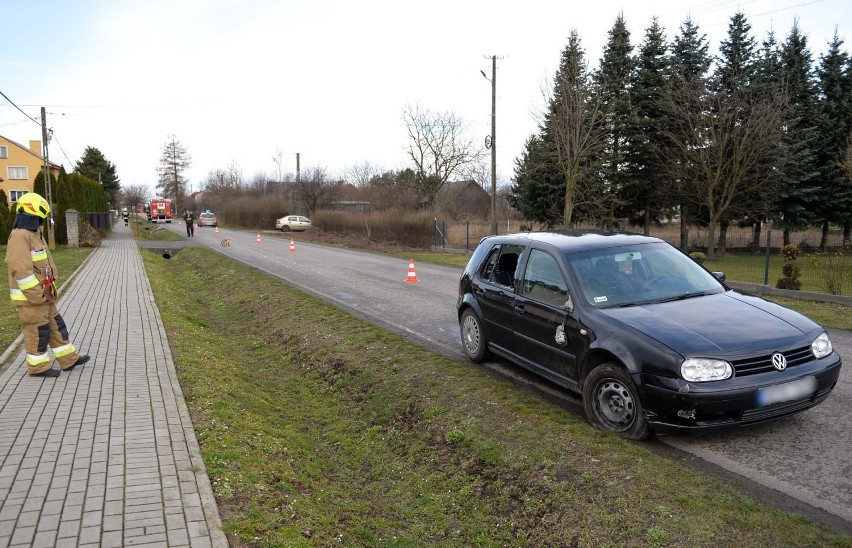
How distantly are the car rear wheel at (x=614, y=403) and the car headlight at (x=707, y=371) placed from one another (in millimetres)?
450

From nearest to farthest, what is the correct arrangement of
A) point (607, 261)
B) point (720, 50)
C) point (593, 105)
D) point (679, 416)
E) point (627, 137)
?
point (679, 416)
point (607, 261)
point (593, 105)
point (627, 137)
point (720, 50)

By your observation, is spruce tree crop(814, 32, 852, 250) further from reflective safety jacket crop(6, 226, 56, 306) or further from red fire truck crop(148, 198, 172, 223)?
red fire truck crop(148, 198, 172, 223)

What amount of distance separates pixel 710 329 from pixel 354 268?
52.8 feet

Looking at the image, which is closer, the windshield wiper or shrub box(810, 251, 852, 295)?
the windshield wiper

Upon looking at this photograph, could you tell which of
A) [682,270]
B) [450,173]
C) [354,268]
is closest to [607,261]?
[682,270]

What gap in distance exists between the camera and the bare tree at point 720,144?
26312 millimetres

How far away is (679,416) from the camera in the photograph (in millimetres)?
4293

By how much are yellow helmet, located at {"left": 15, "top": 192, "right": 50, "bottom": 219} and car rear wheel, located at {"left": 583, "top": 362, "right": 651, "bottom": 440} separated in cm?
585

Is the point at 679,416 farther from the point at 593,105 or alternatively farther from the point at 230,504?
the point at 593,105

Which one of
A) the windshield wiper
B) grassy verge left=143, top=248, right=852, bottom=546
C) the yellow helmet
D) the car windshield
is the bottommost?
grassy verge left=143, top=248, right=852, bottom=546

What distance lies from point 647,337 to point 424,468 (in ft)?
6.80

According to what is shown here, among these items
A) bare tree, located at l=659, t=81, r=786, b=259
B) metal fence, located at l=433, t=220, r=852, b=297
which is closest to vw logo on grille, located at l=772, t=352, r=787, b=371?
metal fence, located at l=433, t=220, r=852, b=297

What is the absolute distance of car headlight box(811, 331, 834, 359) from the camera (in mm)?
4582

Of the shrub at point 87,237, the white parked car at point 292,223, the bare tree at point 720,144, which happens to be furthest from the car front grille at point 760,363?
the white parked car at point 292,223
